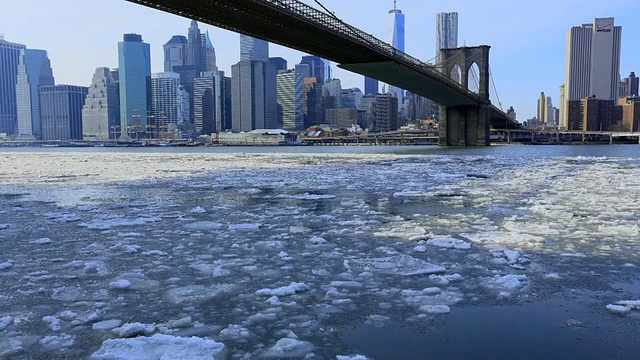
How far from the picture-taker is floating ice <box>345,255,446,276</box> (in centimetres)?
457

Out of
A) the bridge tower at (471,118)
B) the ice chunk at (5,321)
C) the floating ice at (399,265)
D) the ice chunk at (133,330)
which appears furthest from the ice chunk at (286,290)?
the bridge tower at (471,118)

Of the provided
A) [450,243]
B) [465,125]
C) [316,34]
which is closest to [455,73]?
[465,125]

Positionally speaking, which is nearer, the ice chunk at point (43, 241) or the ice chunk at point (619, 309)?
the ice chunk at point (619, 309)

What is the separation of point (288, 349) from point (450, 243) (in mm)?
3255

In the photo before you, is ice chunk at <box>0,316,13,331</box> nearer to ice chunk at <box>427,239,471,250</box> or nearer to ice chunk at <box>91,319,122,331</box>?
ice chunk at <box>91,319,122,331</box>

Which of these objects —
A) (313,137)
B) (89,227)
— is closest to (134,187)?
(89,227)

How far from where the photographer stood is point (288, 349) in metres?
2.96

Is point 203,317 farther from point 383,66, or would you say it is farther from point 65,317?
point 383,66

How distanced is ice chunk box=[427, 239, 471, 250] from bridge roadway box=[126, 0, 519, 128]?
93.8 feet

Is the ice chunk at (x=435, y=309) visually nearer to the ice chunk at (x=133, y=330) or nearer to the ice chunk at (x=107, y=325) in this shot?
the ice chunk at (x=133, y=330)

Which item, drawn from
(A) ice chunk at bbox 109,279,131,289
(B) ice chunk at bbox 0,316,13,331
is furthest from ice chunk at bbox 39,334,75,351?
(A) ice chunk at bbox 109,279,131,289

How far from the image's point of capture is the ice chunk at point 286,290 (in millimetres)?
3974

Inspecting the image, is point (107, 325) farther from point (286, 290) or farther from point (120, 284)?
point (286, 290)

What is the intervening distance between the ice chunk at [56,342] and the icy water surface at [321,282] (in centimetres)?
1
